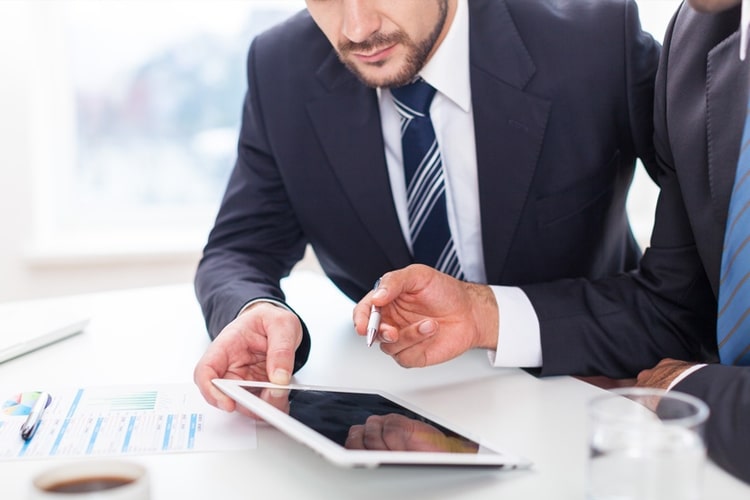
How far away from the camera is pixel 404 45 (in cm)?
160

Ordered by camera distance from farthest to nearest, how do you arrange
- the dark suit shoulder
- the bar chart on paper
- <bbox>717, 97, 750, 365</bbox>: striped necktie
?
the dark suit shoulder → <bbox>717, 97, 750, 365</bbox>: striped necktie → the bar chart on paper

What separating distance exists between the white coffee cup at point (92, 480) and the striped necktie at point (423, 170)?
1.00 m

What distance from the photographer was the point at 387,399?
110 cm

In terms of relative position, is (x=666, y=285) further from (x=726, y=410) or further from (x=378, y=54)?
(x=378, y=54)

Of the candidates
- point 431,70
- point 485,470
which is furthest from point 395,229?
point 485,470

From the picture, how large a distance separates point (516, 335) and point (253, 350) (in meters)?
0.39

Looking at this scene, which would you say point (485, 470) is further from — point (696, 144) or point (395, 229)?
point (395, 229)

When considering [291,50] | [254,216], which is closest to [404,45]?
[291,50]

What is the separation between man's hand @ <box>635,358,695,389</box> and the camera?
1.19m

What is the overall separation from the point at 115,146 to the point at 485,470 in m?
2.79

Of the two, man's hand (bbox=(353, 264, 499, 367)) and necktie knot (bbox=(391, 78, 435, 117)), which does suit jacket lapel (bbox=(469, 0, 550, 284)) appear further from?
man's hand (bbox=(353, 264, 499, 367))

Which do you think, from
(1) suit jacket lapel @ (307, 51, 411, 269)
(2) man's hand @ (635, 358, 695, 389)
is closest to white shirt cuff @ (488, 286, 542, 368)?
(2) man's hand @ (635, 358, 695, 389)

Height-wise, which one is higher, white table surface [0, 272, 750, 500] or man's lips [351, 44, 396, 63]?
man's lips [351, 44, 396, 63]

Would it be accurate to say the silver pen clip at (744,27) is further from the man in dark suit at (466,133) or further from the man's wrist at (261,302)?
the man's wrist at (261,302)
